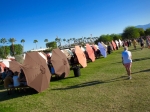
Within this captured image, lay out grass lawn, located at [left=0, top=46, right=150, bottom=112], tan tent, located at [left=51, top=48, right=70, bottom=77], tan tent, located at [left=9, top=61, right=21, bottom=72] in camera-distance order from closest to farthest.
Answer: grass lawn, located at [left=0, top=46, right=150, bottom=112], tan tent, located at [left=51, top=48, right=70, bottom=77], tan tent, located at [left=9, top=61, right=21, bottom=72]

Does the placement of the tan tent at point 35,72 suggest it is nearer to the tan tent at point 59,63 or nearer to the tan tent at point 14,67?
the tan tent at point 59,63

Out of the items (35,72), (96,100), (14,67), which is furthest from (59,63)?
(96,100)

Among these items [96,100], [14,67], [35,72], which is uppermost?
[14,67]

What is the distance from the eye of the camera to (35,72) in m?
9.91

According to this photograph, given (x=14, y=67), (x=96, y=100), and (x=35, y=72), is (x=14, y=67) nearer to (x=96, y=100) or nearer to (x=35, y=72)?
→ (x=35, y=72)

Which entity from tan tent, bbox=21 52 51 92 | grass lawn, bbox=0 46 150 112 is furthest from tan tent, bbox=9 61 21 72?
grass lawn, bbox=0 46 150 112

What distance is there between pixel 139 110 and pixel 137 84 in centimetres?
320

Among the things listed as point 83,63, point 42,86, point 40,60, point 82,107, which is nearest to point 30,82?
point 42,86

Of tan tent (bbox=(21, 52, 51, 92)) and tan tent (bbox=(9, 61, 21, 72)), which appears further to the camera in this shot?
tan tent (bbox=(9, 61, 21, 72))

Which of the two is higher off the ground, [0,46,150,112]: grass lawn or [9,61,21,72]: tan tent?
[9,61,21,72]: tan tent

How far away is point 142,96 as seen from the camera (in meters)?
6.98

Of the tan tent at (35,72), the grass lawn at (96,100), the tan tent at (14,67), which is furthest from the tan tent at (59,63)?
the grass lawn at (96,100)

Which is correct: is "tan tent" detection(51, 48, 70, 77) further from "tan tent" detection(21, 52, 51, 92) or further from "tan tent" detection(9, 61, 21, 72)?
"tan tent" detection(9, 61, 21, 72)

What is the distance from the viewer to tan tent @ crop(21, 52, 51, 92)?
9609 mm
